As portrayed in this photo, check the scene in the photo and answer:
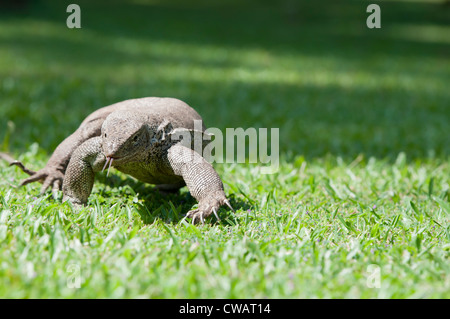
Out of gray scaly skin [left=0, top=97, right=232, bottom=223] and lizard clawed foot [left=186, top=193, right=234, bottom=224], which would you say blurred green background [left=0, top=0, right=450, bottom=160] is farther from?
lizard clawed foot [left=186, top=193, right=234, bottom=224]

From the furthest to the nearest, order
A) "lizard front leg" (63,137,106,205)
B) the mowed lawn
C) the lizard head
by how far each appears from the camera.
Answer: "lizard front leg" (63,137,106,205) → the lizard head → the mowed lawn

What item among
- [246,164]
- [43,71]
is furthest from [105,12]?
[246,164]

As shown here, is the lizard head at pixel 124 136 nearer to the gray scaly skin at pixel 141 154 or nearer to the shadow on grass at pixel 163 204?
the gray scaly skin at pixel 141 154

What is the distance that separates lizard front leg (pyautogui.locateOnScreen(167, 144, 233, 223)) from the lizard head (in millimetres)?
210

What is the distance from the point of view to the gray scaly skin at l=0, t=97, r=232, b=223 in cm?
279

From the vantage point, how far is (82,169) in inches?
118

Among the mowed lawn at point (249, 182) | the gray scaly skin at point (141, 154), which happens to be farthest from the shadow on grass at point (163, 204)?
the gray scaly skin at point (141, 154)

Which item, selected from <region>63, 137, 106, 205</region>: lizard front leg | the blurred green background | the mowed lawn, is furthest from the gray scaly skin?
the blurred green background

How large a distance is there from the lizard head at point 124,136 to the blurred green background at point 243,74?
2008 mm

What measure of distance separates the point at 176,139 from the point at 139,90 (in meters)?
4.49

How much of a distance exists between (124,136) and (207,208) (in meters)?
0.60

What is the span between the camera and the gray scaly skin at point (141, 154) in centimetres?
279

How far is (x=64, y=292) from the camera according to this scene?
6.60 ft

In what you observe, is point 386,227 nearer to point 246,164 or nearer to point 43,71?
point 246,164
